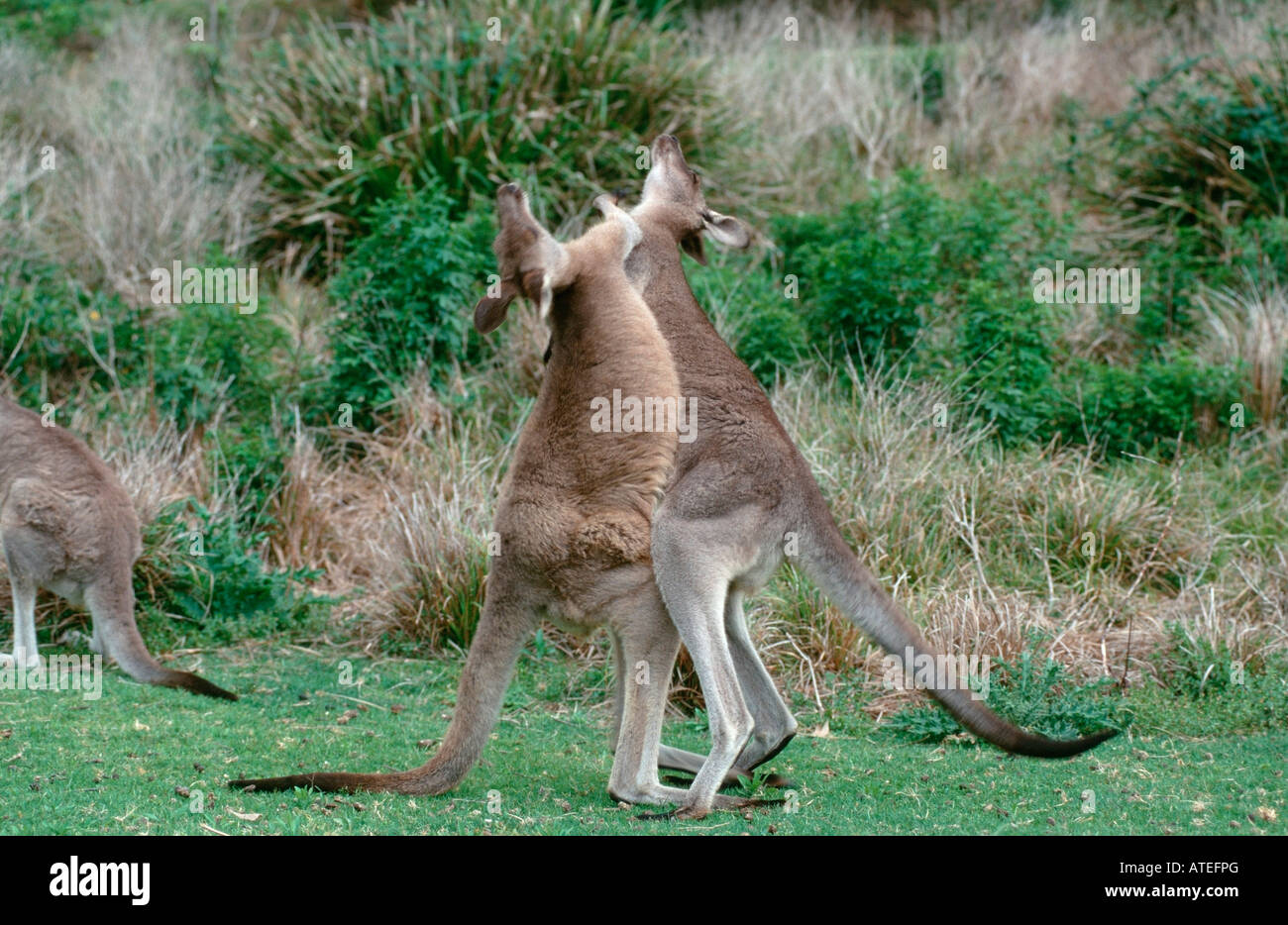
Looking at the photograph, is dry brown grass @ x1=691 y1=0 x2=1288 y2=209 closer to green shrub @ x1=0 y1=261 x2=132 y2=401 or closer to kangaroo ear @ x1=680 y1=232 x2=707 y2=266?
green shrub @ x1=0 y1=261 x2=132 y2=401

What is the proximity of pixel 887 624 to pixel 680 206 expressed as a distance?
2.01 m

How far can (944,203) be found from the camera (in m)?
10.7

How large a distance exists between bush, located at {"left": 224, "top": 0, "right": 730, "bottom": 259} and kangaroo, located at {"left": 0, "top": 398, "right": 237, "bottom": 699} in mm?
4976

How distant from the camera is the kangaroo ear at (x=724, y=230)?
592 cm

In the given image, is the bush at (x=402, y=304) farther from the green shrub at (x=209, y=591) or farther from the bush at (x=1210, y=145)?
the bush at (x=1210, y=145)

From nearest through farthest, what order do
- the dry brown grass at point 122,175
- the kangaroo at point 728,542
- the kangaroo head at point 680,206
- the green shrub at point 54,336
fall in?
the kangaroo at point 728,542 < the kangaroo head at point 680,206 < the green shrub at point 54,336 < the dry brown grass at point 122,175

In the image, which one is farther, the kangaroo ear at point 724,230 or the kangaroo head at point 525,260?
the kangaroo ear at point 724,230

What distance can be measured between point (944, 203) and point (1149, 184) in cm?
300

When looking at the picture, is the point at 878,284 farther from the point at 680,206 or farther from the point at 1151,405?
the point at 680,206

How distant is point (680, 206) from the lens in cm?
579

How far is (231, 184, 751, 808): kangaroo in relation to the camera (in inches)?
190

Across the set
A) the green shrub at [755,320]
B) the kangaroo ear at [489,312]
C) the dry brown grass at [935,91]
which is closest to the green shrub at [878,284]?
Answer: the green shrub at [755,320]

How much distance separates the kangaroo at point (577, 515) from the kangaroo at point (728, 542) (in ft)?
0.43

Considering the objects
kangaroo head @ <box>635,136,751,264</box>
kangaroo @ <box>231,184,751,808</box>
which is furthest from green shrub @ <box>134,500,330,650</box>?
kangaroo head @ <box>635,136,751,264</box>
